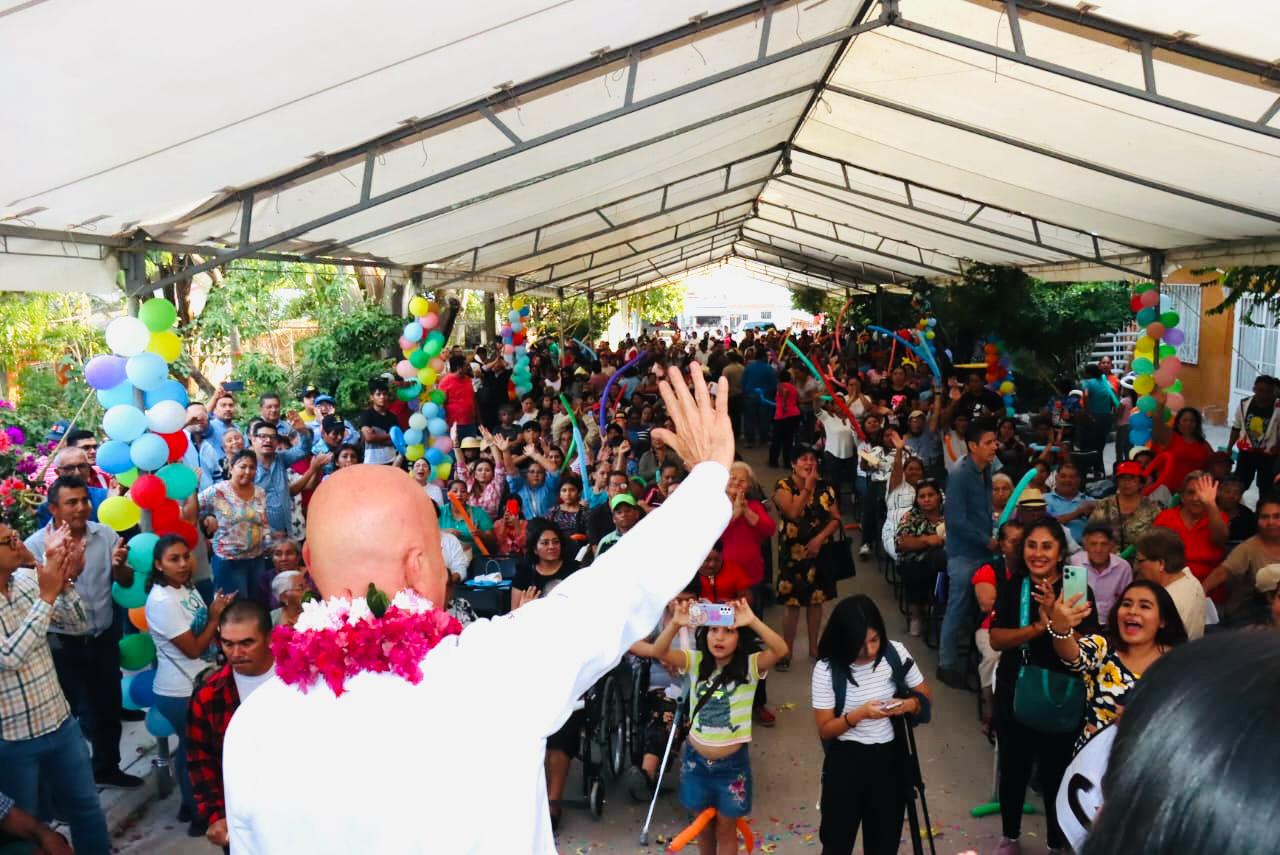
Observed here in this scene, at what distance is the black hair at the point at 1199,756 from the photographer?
22.4 inches

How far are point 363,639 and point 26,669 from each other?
2900mm

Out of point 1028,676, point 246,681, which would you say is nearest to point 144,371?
point 246,681

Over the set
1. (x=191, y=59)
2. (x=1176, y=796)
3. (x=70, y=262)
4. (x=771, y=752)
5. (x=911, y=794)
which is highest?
(x=191, y=59)

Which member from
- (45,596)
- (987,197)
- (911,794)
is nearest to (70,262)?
(45,596)

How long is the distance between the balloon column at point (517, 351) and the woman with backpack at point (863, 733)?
8873 mm

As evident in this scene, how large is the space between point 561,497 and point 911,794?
3.43 m

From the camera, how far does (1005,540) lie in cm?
510

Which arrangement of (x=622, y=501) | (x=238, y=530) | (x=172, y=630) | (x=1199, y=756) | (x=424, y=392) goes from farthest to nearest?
(x=424, y=392) → (x=238, y=530) → (x=622, y=501) → (x=172, y=630) → (x=1199, y=756)

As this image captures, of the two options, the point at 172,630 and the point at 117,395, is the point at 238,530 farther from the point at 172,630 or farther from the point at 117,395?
the point at 172,630

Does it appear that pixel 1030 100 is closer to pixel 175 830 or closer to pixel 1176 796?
pixel 175 830

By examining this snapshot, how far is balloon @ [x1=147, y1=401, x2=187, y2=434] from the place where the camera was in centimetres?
521

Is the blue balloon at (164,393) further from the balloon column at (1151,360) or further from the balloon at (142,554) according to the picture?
the balloon column at (1151,360)

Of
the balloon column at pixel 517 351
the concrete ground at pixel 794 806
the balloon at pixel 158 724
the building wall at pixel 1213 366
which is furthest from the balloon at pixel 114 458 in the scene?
the building wall at pixel 1213 366

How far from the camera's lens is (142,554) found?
489 cm
